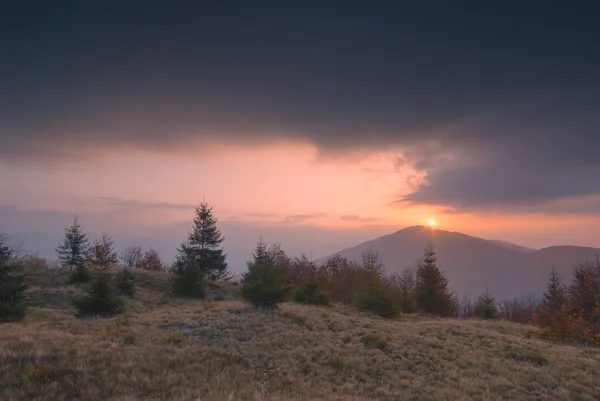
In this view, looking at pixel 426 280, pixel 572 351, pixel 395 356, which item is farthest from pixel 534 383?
pixel 426 280

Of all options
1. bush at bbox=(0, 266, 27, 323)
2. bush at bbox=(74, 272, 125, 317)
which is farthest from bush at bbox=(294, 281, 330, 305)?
bush at bbox=(0, 266, 27, 323)

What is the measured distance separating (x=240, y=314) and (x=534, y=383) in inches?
567

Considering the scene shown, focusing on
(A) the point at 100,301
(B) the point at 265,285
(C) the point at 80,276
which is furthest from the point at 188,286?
(B) the point at 265,285

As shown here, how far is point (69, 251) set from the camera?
164 feet

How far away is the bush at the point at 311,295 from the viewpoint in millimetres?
32750

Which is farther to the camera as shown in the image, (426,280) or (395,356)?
(426,280)

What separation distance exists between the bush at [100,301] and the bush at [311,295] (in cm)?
1608

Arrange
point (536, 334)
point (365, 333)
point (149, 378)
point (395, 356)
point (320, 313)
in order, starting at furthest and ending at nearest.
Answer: point (536, 334), point (320, 313), point (365, 333), point (395, 356), point (149, 378)

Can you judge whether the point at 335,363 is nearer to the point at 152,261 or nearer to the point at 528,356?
the point at 528,356

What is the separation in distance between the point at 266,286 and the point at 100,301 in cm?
1011

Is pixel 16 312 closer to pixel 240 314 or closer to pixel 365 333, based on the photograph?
pixel 240 314

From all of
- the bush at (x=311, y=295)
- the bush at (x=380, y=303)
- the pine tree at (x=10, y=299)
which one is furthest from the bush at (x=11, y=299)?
the bush at (x=380, y=303)

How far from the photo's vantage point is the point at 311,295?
32.8m

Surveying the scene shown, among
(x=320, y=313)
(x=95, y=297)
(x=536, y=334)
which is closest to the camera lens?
(x=95, y=297)
